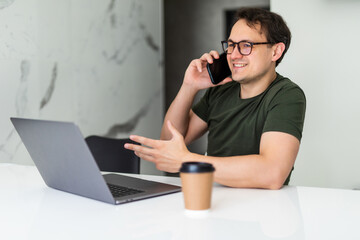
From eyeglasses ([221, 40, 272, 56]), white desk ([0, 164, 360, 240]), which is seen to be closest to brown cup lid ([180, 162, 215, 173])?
white desk ([0, 164, 360, 240])

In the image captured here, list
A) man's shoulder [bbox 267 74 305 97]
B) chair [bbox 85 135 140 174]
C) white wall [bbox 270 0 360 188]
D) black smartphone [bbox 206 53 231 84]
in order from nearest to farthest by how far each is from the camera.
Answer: man's shoulder [bbox 267 74 305 97] < black smartphone [bbox 206 53 231 84] < chair [bbox 85 135 140 174] < white wall [bbox 270 0 360 188]

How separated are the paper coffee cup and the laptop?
0.65 feet

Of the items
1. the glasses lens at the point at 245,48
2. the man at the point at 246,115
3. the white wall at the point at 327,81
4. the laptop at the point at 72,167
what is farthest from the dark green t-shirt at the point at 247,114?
the white wall at the point at 327,81

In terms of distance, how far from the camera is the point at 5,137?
205 centimetres

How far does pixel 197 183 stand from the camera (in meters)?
0.88

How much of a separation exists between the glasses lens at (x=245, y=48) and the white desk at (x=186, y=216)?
0.66 m

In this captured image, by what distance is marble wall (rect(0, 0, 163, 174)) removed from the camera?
82.6 inches

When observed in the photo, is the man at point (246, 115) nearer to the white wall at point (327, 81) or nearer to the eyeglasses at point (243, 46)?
the eyeglasses at point (243, 46)

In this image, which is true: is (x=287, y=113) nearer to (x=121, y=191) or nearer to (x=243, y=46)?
(x=243, y=46)

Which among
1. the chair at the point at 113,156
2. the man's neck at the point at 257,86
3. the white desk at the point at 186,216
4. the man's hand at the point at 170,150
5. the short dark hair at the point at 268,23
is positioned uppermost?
the short dark hair at the point at 268,23

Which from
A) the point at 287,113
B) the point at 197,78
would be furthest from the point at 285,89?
the point at 197,78

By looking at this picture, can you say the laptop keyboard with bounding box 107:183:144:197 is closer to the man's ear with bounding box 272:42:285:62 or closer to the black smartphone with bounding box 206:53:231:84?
the black smartphone with bounding box 206:53:231:84

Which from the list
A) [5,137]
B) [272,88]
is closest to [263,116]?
[272,88]

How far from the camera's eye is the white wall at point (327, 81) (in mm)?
2379
